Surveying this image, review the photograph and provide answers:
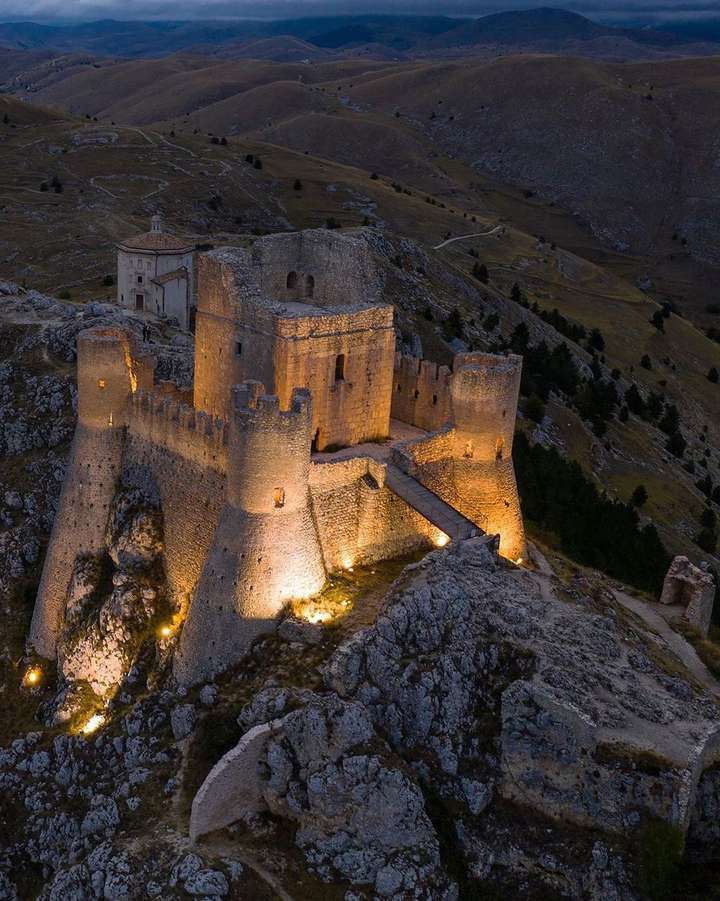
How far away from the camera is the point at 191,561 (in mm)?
42344

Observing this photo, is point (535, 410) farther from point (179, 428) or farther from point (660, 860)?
point (660, 860)

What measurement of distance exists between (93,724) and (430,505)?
15.7 m

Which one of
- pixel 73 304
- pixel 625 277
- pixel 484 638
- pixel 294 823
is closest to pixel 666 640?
pixel 484 638

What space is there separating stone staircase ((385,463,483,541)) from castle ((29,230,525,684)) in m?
0.07

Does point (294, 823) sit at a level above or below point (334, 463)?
below

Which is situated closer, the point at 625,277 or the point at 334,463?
the point at 334,463

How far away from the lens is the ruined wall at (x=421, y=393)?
1891 inches

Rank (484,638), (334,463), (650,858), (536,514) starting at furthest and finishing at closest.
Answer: (536,514), (334,463), (484,638), (650,858)

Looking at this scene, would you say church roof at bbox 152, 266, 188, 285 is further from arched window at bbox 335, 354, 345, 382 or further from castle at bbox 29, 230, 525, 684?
arched window at bbox 335, 354, 345, 382

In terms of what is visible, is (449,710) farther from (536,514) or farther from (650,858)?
(536,514)

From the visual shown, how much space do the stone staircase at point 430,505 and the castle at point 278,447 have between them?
0.07 m

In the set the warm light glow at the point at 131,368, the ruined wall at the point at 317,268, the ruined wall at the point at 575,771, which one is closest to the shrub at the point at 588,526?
the ruined wall at the point at 317,268

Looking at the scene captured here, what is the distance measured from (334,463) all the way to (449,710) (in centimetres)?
1125

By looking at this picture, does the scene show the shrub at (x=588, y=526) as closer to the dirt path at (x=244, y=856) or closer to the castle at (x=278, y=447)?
the castle at (x=278, y=447)
